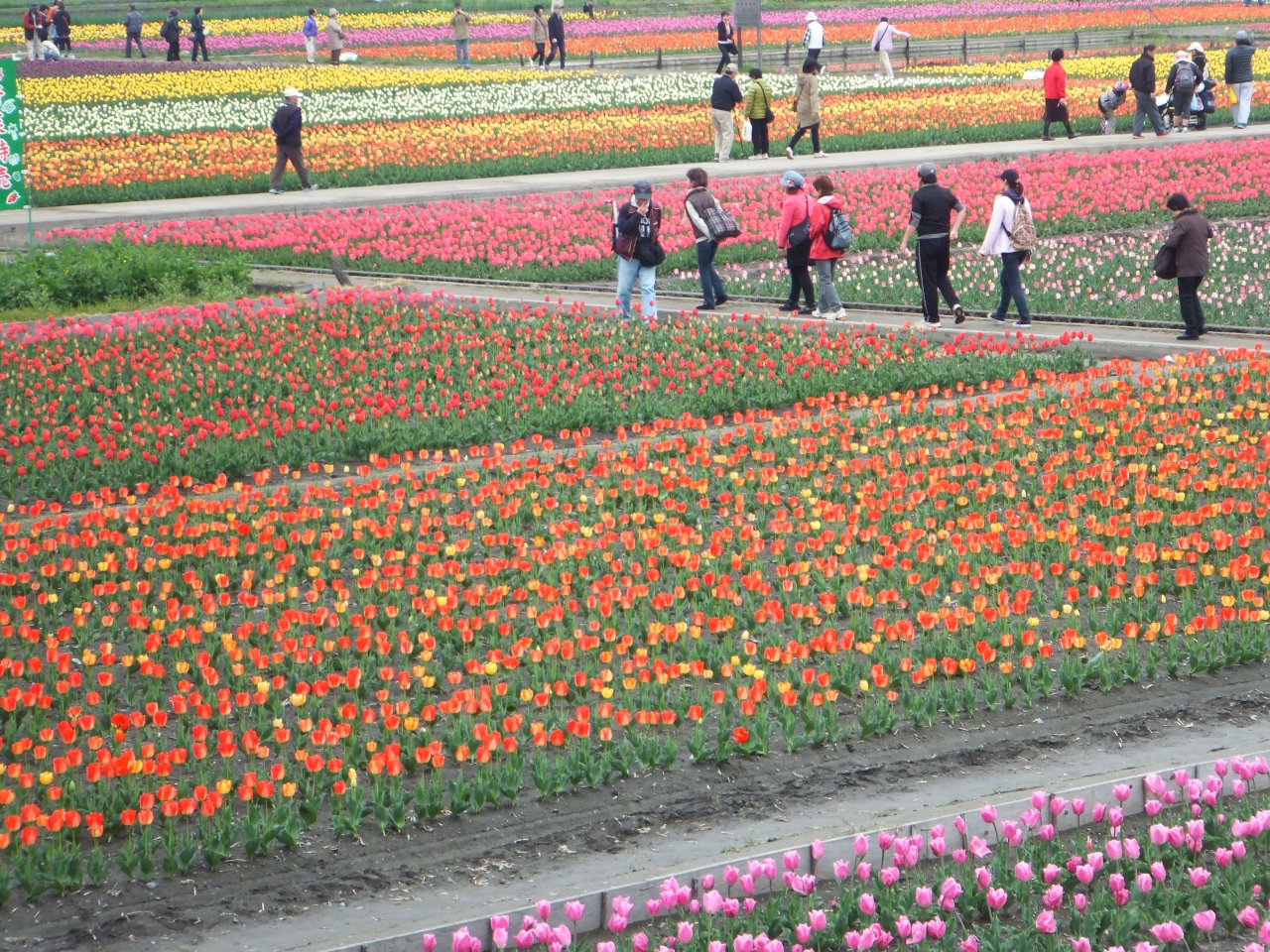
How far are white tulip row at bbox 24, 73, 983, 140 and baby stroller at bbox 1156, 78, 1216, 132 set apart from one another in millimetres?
10599

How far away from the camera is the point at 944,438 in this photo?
40.5 ft

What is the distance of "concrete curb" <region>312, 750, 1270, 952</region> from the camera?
574 cm

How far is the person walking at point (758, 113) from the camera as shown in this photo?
30.1 metres

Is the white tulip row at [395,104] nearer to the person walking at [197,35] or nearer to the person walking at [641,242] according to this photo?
the person walking at [197,35]

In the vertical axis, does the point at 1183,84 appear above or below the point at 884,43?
below

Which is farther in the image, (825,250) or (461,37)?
(461,37)

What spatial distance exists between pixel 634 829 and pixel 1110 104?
95.9 ft

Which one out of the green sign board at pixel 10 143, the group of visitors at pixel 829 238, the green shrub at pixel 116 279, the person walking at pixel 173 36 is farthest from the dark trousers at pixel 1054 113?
the person walking at pixel 173 36

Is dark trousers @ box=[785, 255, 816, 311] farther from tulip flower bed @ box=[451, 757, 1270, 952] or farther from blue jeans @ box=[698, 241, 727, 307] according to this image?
tulip flower bed @ box=[451, 757, 1270, 952]

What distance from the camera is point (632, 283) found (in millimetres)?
17500

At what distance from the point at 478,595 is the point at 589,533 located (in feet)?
4.68

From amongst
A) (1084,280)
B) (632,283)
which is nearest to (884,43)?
(1084,280)

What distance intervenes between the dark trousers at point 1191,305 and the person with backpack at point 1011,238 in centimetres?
152

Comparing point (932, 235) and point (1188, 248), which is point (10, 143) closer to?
point (932, 235)
